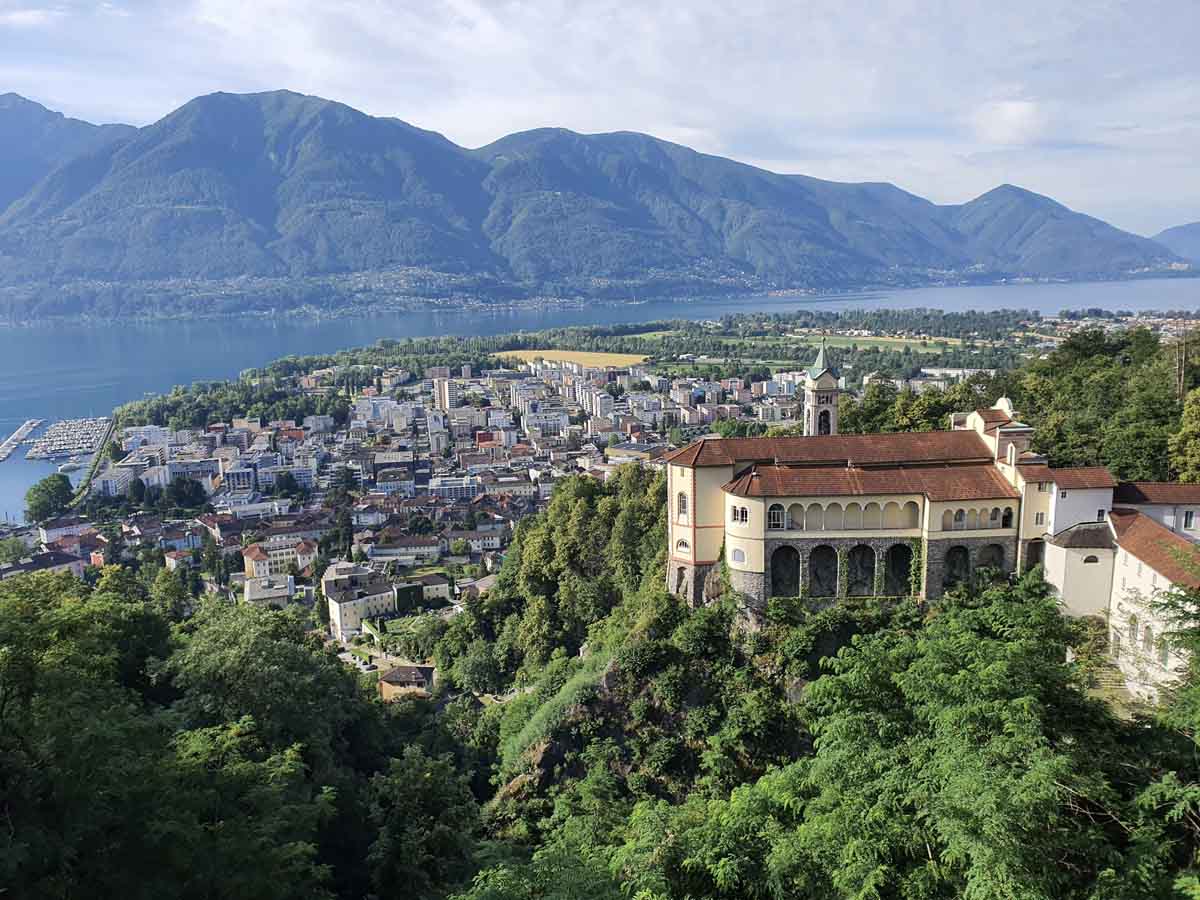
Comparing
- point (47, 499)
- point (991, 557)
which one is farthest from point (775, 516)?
point (47, 499)

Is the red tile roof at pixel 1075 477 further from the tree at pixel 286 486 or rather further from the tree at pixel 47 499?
the tree at pixel 47 499

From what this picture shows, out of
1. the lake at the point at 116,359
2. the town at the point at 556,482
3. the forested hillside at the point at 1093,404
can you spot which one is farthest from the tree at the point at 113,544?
the forested hillside at the point at 1093,404

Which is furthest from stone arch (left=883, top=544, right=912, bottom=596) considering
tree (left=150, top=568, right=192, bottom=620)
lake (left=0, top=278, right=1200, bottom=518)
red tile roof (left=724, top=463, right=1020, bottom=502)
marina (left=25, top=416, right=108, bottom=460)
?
marina (left=25, top=416, right=108, bottom=460)

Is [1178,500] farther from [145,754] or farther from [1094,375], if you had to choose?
[145,754]

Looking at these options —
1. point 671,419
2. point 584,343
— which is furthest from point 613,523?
point 584,343

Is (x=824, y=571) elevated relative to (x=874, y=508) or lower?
lower

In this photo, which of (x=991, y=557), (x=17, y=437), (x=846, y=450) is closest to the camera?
(x=991, y=557)

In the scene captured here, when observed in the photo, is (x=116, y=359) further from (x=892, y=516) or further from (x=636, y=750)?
(x=892, y=516)
